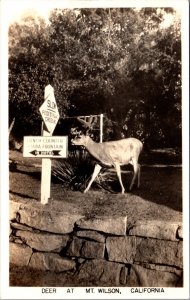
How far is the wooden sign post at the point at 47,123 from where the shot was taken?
98.9 inches

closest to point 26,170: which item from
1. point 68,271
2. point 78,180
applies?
point 78,180

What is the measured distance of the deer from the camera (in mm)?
2605

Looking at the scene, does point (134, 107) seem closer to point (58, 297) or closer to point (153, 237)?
point (153, 237)

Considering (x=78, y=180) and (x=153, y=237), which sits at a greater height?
(x=78, y=180)

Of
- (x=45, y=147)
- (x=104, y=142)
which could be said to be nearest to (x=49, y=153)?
(x=45, y=147)

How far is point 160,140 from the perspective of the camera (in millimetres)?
2543

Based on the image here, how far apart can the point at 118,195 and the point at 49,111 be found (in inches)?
29.9

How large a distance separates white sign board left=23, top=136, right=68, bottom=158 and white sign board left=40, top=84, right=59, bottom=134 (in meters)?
0.07

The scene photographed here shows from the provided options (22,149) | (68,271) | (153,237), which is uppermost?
(22,149)

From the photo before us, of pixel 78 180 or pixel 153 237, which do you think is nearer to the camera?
pixel 153 237

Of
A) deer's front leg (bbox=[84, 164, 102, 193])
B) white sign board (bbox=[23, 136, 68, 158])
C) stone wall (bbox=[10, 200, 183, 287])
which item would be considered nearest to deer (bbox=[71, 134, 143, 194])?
deer's front leg (bbox=[84, 164, 102, 193])

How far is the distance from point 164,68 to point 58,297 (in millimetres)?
1692

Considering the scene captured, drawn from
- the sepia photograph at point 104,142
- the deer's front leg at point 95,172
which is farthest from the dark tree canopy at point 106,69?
the deer's front leg at point 95,172

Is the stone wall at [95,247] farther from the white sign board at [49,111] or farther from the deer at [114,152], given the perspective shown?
the white sign board at [49,111]
